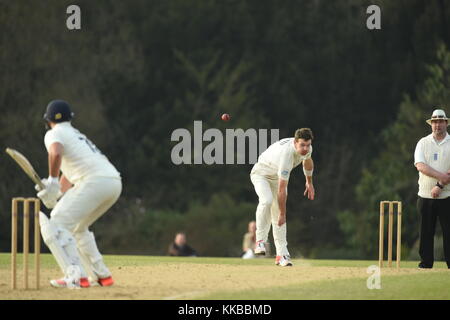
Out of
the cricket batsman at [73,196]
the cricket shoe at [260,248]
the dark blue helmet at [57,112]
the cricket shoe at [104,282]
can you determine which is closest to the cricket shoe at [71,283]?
the cricket batsman at [73,196]

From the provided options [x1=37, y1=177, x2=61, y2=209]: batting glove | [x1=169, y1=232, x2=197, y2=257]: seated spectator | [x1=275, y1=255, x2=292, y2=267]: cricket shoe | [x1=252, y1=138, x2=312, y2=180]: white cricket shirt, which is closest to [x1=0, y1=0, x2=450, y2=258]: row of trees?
[x1=169, y1=232, x2=197, y2=257]: seated spectator

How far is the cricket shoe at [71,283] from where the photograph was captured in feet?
30.5

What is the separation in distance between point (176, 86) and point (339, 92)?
17.6 feet

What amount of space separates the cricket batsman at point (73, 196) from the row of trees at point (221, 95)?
17572mm

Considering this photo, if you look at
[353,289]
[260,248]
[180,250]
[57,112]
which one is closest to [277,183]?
[260,248]

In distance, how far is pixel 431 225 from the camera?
12211 millimetres

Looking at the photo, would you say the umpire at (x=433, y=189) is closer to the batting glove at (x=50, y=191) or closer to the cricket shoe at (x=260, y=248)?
the cricket shoe at (x=260, y=248)

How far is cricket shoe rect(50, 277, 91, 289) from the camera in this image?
30.5ft

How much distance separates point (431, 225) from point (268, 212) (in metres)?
1.88

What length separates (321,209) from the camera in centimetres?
3269

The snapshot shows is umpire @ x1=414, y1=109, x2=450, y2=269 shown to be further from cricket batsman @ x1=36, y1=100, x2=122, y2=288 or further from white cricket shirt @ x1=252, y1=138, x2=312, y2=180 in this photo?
cricket batsman @ x1=36, y1=100, x2=122, y2=288

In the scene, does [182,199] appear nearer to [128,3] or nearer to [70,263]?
[128,3]

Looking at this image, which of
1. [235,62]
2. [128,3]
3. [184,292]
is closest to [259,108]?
[235,62]

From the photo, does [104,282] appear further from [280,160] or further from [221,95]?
[221,95]
